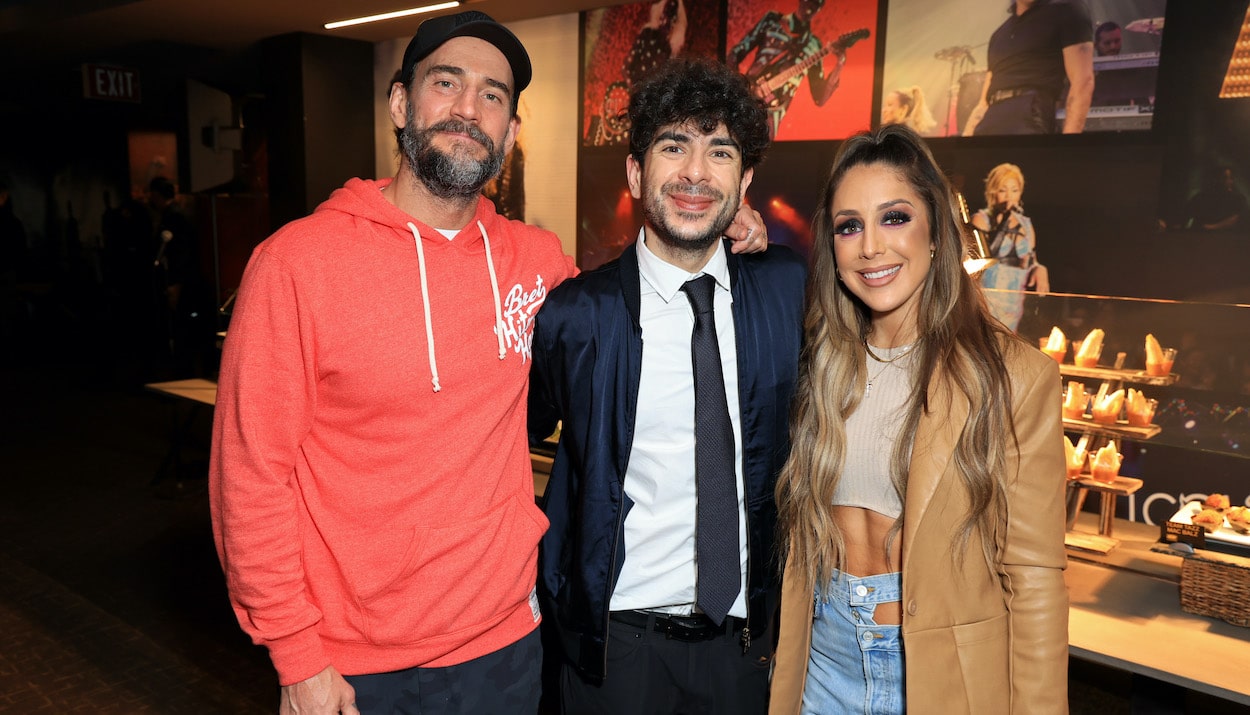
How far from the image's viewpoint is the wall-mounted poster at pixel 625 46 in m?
5.68

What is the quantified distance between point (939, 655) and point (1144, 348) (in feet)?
5.86

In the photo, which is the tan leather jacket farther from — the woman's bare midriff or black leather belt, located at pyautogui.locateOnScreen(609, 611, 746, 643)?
black leather belt, located at pyautogui.locateOnScreen(609, 611, 746, 643)

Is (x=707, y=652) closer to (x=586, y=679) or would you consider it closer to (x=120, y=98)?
(x=586, y=679)

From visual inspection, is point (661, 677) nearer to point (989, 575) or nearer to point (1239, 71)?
point (989, 575)

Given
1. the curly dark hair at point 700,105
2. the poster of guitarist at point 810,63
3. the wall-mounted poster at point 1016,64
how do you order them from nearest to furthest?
the curly dark hair at point 700,105 → the wall-mounted poster at point 1016,64 → the poster of guitarist at point 810,63

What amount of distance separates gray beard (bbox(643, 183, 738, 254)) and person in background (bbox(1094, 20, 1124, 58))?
3233mm

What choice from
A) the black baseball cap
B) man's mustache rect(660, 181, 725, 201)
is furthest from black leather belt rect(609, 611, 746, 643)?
the black baseball cap

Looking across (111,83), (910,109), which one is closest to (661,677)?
(910,109)

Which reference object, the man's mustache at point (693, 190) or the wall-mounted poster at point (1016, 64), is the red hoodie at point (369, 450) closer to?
the man's mustache at point (693, 190)

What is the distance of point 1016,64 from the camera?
436 centimetres

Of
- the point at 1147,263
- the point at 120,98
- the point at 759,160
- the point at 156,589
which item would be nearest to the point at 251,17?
the point at 120,98

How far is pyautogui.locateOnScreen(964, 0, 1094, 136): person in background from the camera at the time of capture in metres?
4.16

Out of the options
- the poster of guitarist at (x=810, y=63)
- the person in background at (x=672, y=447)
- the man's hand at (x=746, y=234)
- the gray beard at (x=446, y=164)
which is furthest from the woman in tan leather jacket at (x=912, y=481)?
the poster of guitarist at (x=810, y=63)

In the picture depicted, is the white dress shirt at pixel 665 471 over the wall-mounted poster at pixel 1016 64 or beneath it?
beneath
